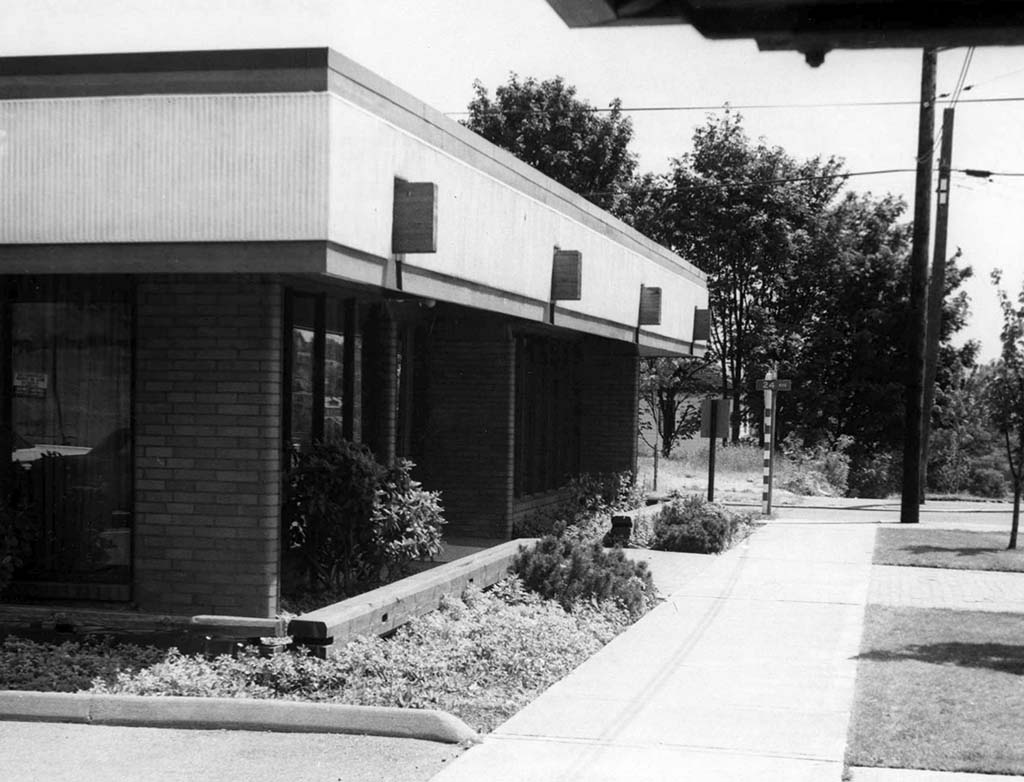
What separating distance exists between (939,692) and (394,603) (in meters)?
3.78

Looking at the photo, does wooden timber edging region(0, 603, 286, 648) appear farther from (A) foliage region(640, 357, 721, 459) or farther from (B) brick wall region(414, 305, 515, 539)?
(A) foliage region(640, 357, 721, 459)

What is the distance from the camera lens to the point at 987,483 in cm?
4159

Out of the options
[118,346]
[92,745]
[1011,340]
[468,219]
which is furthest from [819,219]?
[92,745]

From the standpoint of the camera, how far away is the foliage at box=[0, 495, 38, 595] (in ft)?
30.5

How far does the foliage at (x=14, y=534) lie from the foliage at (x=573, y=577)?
13.9 feet

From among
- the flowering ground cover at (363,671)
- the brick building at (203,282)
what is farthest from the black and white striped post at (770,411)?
the flowering ground cover at (363,671)

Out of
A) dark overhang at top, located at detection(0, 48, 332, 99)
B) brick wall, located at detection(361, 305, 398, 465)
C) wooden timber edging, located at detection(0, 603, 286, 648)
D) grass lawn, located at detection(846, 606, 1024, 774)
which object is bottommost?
grass lawn, located at detection(846, 606, 1024, 774)

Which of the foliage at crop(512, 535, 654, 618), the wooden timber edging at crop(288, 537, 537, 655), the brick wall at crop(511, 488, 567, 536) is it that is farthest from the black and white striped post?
the foliage at crop(512, 535, 654, 618)

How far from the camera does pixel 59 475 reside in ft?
32.6

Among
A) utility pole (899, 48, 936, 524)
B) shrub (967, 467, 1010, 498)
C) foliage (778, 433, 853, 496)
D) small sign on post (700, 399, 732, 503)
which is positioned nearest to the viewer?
small sign on post (700, 399, 732, 503)

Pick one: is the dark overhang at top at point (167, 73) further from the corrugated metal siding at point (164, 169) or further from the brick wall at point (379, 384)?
the brick wall at point (379, 384)

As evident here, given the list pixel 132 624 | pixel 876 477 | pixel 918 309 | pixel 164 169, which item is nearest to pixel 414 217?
pixel 164 169

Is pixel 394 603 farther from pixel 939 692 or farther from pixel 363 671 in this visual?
pixel 939 692

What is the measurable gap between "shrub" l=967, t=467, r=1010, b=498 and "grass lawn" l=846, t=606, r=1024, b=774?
29.9m
